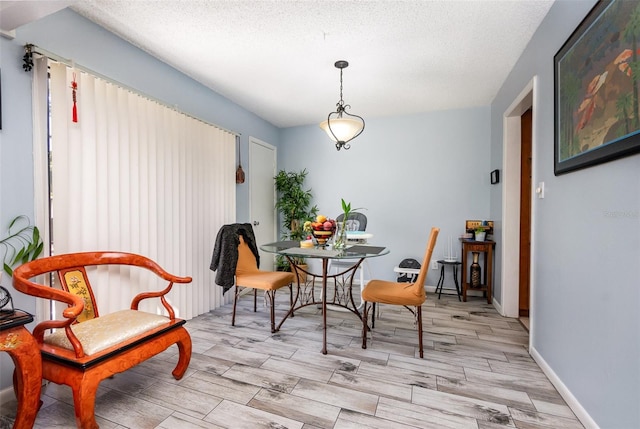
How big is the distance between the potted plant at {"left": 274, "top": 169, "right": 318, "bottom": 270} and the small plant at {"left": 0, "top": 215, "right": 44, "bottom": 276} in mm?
3235

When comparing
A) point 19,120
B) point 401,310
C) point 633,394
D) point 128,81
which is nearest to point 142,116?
point 128,81

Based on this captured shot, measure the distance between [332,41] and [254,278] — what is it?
2301 millimetres

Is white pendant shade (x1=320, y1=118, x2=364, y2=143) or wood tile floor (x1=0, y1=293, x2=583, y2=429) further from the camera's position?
white pendant shade (x1=320, y1=118, x2=364, y2=143)

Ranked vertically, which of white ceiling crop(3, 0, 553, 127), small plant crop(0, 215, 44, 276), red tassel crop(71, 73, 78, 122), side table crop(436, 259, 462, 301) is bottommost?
side table crop(436, 259, 462, 301)

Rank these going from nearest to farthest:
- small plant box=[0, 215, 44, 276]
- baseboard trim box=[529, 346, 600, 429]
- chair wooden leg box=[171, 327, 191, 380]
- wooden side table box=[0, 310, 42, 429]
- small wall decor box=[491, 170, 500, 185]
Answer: wooden side table box=[0, 310, 42, 429], baseboard trim box=[529, 346, 600, 429], small plant box=[0, 215, 44, 276], chair wooden leg box=[171, 327, 191, 380], small wall decor box=[491, 170, 500, 185]

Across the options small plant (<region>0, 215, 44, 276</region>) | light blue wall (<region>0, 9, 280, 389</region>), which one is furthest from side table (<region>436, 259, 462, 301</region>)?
small plant (<region>0, 215, 44, 276</region>)

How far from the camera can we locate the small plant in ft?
5.71

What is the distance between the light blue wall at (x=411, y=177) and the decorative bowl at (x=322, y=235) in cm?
212

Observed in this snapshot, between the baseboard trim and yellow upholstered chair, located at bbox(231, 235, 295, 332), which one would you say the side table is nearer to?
the baseboard trim

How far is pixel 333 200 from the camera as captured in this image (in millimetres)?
4910

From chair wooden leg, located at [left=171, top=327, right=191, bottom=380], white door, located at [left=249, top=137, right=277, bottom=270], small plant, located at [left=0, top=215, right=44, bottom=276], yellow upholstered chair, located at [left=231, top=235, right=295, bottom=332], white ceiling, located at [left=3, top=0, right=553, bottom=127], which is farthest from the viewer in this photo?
white door, located at [left=249, top=137, right=277, bottom=270]

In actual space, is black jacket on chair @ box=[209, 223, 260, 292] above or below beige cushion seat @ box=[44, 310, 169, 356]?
above

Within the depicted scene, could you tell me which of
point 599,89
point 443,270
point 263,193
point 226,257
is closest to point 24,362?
point 226,257

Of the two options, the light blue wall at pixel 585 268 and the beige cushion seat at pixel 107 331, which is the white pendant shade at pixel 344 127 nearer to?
the light blue wall at pixel 585 268
